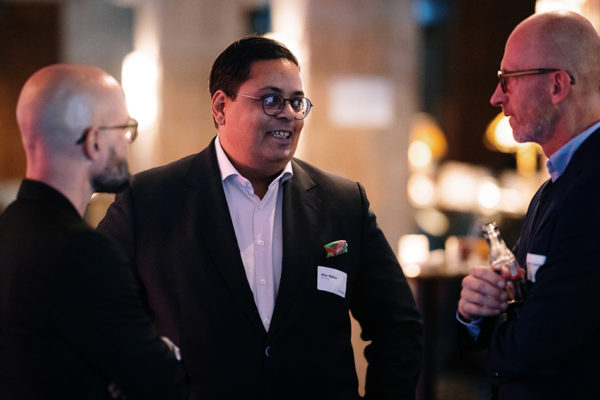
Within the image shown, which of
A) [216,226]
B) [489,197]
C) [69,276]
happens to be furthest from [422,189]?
[69,276]

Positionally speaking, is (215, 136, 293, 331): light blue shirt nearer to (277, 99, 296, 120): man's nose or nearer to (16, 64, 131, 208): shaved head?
(277, 99, 296, 120): man's nose

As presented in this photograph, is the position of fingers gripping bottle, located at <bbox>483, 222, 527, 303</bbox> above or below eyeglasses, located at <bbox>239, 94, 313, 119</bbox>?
below

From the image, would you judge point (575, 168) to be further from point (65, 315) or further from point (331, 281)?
point (65, 315)

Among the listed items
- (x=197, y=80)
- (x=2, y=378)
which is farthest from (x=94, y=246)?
(x=197, y=80)

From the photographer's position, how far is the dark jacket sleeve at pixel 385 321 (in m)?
2.27

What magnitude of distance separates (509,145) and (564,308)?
5279mm

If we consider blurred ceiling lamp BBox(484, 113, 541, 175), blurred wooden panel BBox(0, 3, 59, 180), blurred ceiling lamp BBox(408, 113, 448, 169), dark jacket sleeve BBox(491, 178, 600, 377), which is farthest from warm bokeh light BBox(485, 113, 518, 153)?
blurred wooden panel BBox(0, 3, 59, 180)

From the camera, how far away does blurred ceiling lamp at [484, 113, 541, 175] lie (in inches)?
262

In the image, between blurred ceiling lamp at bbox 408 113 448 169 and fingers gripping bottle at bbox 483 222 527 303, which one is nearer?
fingers gripping bottle at bbox 483 222 527 303

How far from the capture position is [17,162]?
980 centimetres

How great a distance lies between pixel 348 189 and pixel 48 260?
1.21m

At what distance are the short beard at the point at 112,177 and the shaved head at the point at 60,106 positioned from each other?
0.10 metres

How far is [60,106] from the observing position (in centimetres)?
151

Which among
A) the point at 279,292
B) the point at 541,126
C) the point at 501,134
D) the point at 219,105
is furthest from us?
the point at 501,134
